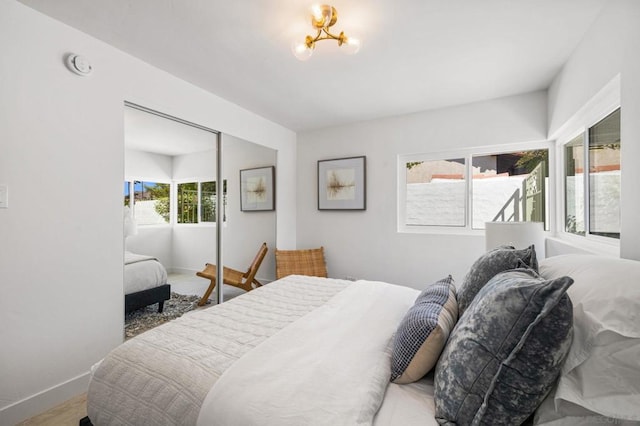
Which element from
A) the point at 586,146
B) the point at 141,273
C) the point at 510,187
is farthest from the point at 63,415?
the point at 510,187

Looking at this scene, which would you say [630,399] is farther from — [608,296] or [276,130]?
[276,130]

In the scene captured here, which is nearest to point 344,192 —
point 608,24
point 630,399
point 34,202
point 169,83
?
point 169,83

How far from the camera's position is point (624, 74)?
144cm

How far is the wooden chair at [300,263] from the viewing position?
370cm

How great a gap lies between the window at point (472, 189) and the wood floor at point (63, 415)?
333 centimetres

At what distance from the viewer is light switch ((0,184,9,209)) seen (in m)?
1.64

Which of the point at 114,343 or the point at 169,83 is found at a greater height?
the point at 169,83

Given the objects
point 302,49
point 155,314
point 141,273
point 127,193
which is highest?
point 302,49

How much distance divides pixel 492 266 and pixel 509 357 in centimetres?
66

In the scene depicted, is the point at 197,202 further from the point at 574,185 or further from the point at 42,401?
the point at 574,185

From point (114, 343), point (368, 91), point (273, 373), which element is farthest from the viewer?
point (368, 91)

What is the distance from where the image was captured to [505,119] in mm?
3016

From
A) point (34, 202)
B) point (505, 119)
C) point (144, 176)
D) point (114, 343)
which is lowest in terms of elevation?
point (114, 343)

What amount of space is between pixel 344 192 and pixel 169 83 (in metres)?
2.36
